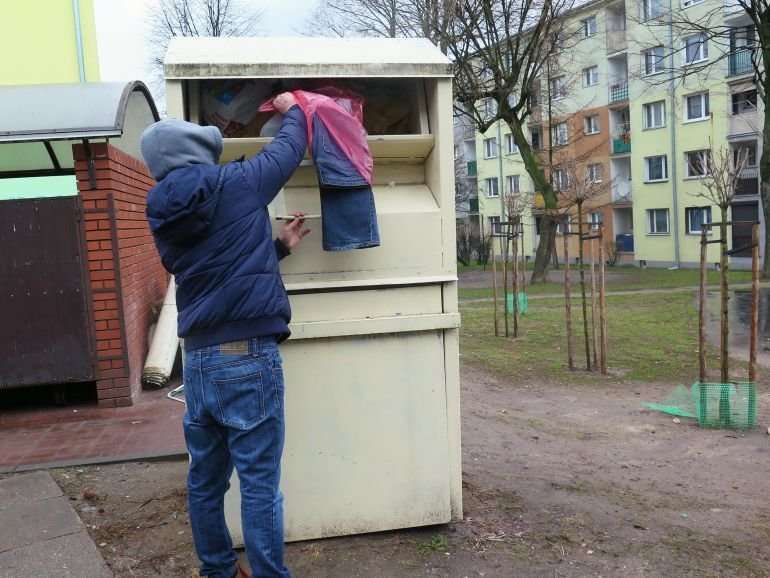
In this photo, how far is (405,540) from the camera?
3.31 m

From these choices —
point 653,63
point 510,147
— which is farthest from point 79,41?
point 510,147

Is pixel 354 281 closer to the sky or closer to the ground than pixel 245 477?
closer to the sky

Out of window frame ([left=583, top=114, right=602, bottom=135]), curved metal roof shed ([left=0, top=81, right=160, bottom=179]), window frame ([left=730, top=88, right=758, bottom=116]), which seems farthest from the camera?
window frame ([left=583, top=114, right=602, bottom=135])

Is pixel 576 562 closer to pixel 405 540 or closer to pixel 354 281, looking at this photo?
pixel 405 540

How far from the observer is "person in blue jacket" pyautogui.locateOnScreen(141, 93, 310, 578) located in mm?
2539

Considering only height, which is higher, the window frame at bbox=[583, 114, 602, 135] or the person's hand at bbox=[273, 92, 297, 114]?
the window frame at bbox=[583, 114, 602, 135]

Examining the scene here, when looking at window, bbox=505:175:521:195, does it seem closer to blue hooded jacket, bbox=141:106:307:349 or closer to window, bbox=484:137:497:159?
window, bbox=484:137:497:159

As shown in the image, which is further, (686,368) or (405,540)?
(686,368)

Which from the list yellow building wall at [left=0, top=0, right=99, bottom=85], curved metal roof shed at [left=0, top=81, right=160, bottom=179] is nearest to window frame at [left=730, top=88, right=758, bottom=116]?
yellow building wall at [left=0, top=0, right=99, bottom=85]

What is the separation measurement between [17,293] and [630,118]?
113ft

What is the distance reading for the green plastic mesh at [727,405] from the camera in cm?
630

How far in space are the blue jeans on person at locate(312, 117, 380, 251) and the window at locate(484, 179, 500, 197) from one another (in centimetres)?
4390

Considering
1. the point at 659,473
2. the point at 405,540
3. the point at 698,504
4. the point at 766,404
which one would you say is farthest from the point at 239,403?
the point at 766,404

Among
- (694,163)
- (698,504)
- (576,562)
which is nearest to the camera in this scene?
(576,562)
